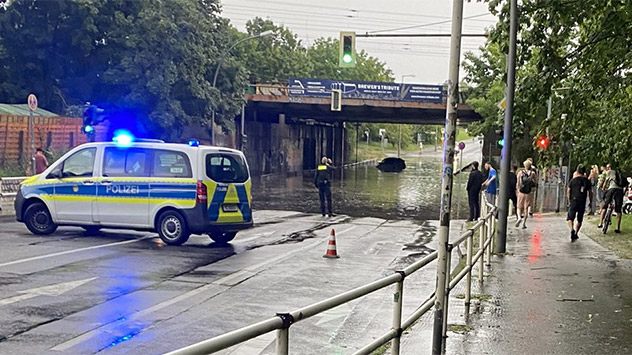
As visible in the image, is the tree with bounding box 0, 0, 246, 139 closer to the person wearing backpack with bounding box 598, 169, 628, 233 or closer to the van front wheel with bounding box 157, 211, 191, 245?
the van front wheel with bounding box 157, 211, 191, 245

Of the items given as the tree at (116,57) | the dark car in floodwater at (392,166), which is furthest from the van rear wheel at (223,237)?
the dark car in floodwater at (392,166)

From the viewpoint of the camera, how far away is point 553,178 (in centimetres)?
4688

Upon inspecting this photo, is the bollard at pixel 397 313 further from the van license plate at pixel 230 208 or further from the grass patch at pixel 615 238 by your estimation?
the grass patch at pixel 615 238

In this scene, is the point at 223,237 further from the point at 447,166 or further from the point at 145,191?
the point at 447,166

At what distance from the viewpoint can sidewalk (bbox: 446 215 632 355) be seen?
7.31 meters

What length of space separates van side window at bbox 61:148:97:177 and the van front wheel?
73.5 inches

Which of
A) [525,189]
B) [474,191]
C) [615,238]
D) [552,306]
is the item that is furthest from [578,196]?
[552,306]

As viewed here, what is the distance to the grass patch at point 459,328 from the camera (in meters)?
7.68

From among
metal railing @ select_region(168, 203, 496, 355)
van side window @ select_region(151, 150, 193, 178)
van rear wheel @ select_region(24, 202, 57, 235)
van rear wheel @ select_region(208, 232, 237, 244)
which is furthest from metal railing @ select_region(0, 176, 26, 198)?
metal railing @ select_region(168, 203, 496, 355)

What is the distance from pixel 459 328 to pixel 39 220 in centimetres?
1047

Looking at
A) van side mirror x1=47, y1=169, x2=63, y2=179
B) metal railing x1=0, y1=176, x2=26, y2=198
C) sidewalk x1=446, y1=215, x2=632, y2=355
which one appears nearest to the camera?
sidewalk x1=446, y1=215, x2=632, y2=355

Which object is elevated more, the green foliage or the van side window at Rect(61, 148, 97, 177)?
the green foliage

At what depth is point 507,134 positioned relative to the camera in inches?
589

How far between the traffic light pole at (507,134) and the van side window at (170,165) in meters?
5.91
